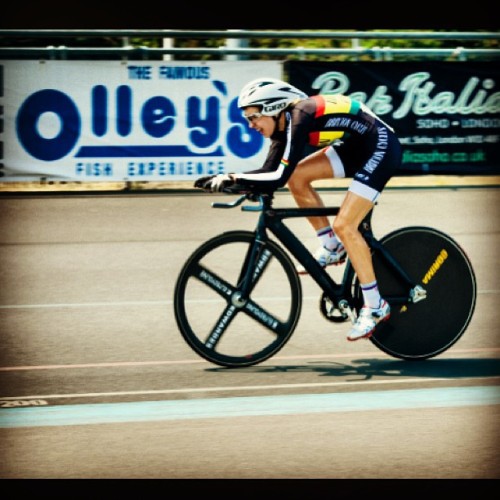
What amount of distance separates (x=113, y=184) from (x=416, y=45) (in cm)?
555

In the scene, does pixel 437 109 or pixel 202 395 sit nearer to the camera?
pixel 202 395

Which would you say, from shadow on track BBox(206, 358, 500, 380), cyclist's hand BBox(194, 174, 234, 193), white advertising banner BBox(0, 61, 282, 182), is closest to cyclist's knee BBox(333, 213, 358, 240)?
cyclist's hand BBox(194, 174, 234, 193)

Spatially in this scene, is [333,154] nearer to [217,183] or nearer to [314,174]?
[314,174]

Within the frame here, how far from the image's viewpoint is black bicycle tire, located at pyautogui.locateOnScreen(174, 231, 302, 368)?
5734mm

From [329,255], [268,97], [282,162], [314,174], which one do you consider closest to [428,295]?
[329,255]

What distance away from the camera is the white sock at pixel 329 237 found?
607cm

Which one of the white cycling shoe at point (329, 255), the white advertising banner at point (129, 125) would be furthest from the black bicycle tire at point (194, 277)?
the white advertising banner at point (129, 125)

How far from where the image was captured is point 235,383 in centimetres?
567

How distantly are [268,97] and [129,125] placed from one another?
892cm

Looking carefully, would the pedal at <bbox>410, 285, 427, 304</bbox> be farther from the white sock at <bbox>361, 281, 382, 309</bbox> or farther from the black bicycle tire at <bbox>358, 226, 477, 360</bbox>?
the white sock at <bbox>361, 281, 382, 309</bbox>

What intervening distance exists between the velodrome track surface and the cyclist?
592 millimetres

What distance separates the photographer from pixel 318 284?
5.84 m

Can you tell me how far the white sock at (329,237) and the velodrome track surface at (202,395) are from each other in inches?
28.6

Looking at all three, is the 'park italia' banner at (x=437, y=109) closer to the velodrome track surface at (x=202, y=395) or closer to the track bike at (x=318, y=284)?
the velodrome track surface at (x=202, y=395)
